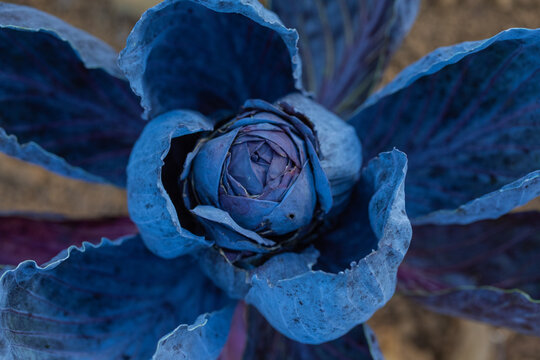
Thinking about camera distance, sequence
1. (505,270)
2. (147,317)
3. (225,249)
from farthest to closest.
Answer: (505,270), (147,317), (225,249)

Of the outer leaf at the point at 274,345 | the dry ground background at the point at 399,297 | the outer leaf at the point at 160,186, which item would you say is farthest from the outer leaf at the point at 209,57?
the dry ground background at the point at 399,297

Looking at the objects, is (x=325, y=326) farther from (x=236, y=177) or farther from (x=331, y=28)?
(x=331, y=28)

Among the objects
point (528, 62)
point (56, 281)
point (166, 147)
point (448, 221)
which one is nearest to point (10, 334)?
point (56, 281)

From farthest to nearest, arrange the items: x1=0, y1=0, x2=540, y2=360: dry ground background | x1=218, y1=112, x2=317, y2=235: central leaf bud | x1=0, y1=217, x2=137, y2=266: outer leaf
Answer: x1=0, y1=0, x2=540, y2=360: dry ground background, x1=0, y1=217, x2=137, y2=266: outer leaf, x1=218, y1=112, x2=317, y2=235: central leaf bud

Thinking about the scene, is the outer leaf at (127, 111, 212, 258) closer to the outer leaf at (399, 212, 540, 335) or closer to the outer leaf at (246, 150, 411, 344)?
the outer leaf at (246, 150, 411, 344)

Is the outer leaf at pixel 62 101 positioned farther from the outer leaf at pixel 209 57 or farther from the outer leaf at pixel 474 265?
the outer leaf at pixel 474 265

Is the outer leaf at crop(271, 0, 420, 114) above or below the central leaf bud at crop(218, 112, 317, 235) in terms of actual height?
above

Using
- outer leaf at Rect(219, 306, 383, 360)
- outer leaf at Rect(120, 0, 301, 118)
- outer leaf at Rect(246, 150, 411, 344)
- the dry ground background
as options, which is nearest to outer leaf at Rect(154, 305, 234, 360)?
outer leaf at Rect(246, 150, 411, 344)
